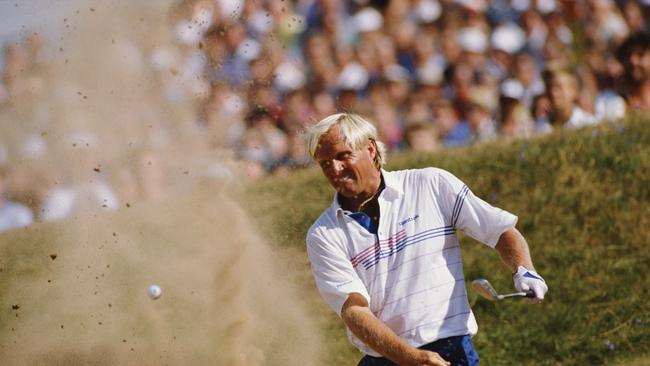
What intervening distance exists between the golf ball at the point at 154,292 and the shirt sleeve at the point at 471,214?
15.5ft

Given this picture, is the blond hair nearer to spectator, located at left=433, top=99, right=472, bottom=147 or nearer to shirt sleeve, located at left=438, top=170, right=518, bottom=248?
shirt sleeve, located at left=438, top=170, right=518, bottom=248

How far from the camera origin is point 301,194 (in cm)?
1091

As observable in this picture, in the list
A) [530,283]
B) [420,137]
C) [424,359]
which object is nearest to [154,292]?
[420,137]

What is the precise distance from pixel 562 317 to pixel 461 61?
276cm

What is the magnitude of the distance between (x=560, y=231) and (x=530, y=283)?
541cm

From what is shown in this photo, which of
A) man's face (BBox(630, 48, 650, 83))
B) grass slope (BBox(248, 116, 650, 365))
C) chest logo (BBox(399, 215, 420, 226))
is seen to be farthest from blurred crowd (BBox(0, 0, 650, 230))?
chest logo (BBox(399, 215, 420, 226))

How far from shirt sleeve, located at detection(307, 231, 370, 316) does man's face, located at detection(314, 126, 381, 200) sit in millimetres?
258

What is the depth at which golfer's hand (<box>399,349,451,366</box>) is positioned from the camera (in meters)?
4.76

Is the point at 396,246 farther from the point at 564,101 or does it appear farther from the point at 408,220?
the point at 564,101

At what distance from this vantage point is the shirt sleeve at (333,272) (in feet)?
16.8

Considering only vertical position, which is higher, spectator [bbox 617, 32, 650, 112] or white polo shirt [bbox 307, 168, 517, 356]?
white polo shirt [bbox 307, 168, 517, 356]

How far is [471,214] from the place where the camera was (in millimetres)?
5180

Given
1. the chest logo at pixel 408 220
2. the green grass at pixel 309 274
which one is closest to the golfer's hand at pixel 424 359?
the chest logo at pixel 408 220

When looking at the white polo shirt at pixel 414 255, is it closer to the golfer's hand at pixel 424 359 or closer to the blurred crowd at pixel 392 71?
the golfer's hand at pixel 424 359
